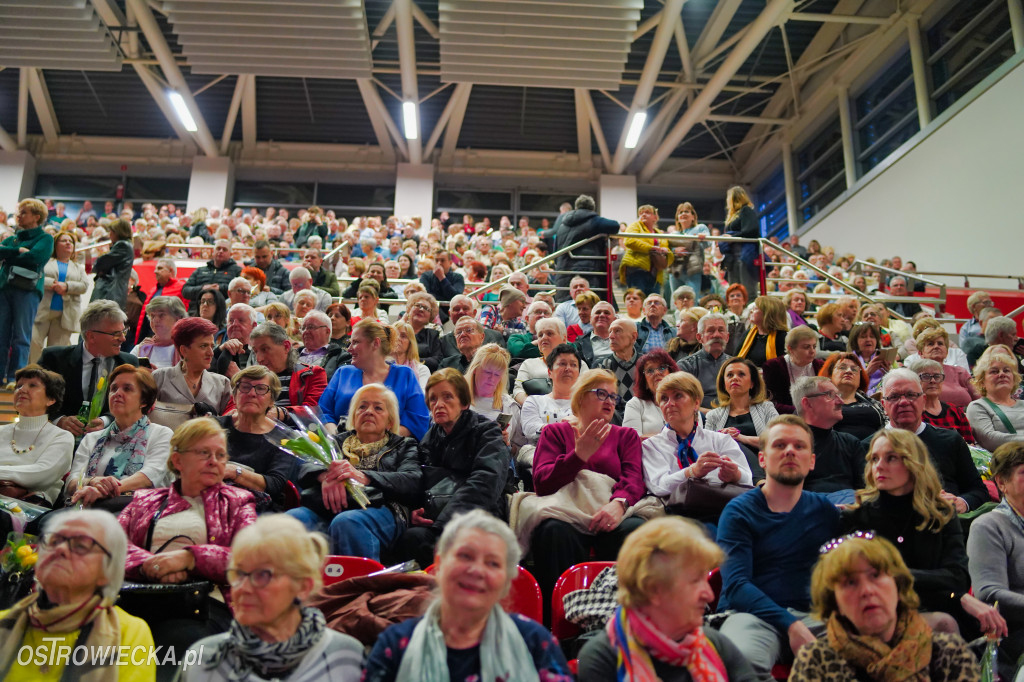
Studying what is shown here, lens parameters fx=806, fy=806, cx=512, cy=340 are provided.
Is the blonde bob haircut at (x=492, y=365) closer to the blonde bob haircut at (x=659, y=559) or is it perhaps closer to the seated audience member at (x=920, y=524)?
the seated audience member at (x=920, y=524)

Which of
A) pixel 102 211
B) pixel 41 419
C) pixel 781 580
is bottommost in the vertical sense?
pixel 781 580

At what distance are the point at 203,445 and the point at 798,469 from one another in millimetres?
2190

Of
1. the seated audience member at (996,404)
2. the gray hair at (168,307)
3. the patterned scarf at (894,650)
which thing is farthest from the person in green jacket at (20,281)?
the seated audience member at (996,404)

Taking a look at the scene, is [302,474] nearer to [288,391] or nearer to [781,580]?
[288,391]

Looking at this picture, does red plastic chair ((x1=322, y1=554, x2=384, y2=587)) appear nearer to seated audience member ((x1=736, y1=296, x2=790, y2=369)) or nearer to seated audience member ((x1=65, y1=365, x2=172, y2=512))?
seated audience member ((x1=65, y1=365, x2=172, y2=512))

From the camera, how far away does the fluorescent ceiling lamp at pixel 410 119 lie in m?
14.2

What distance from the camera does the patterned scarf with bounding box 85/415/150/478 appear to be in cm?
353

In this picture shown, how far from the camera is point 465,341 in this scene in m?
5.65

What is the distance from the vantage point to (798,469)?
9.66ft

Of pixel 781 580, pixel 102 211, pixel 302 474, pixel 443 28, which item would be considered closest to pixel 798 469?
pixel 781 580

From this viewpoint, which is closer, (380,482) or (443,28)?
(380,482)

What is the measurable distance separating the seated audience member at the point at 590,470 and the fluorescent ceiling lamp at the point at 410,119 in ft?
37.5

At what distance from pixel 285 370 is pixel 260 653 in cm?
304

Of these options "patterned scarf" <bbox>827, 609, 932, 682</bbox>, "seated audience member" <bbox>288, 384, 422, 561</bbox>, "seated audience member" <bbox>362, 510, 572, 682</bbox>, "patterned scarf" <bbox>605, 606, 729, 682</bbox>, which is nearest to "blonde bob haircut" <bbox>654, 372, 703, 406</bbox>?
"seated audience member" <bbox>288, 384, 422, 561</bbox>
